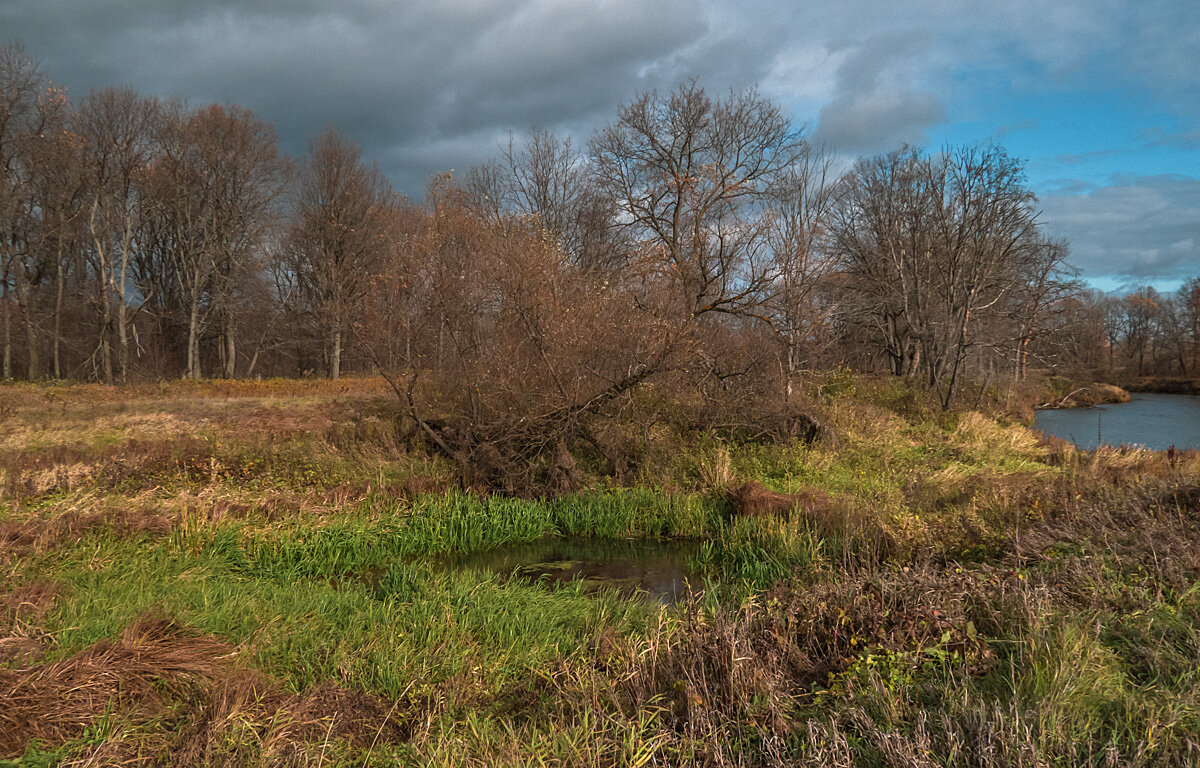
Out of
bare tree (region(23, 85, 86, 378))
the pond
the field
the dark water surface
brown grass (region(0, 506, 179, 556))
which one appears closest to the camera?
the field

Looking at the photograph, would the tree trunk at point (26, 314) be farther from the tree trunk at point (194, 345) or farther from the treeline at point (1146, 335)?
the treeline at point (1146, 335)

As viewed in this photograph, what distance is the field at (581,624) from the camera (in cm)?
338

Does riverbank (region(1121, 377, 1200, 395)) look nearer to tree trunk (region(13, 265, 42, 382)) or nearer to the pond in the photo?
the pond

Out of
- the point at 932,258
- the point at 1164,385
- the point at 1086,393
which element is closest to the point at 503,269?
the point at 932,258

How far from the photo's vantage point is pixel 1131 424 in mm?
22875

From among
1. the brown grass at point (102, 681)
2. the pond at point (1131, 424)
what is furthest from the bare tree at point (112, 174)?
the pond at point (1131, 424)

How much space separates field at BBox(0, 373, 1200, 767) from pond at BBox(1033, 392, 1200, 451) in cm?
869

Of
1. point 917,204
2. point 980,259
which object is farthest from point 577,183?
point 980,259

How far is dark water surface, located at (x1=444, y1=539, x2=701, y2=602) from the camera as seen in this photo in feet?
26.6

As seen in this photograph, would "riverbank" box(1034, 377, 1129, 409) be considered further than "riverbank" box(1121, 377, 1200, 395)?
No

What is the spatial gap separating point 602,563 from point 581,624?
2.85m

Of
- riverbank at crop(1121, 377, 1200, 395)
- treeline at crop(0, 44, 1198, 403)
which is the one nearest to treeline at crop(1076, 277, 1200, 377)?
riverbank at crop(1121, 377, 1200, 395)

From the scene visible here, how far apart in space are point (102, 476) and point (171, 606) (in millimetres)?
5603

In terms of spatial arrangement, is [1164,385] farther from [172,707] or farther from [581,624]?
[172,707]
